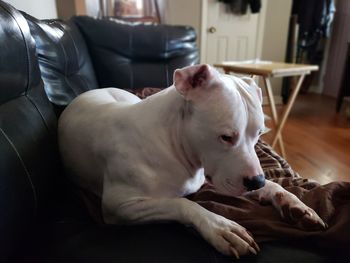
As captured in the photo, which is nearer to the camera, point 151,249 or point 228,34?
point 151,249

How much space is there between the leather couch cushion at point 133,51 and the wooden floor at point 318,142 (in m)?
1.27

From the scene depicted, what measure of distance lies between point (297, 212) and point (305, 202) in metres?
0.12

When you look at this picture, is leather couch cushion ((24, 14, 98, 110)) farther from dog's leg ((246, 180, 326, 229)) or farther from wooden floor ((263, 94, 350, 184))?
wooden floor ((263, 94, 350, 184))

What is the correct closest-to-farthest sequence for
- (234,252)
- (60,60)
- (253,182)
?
1. (234,252)
2. (253,182)
3. (60,60)

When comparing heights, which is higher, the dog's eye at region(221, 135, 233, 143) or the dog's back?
the dog's eye at region(221, 135, 233, 143)

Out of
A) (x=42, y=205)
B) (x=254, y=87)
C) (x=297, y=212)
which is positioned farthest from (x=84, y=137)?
(x=297, y=212)

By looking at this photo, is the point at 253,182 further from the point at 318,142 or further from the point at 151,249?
the point at 318,142

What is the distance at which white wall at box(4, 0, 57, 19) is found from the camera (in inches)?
64.4

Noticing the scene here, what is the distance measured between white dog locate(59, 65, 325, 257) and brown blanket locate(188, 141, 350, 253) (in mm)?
39

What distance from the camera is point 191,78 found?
90 centimetres

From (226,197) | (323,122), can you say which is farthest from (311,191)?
(323,122)

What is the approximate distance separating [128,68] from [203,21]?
2.31 meters

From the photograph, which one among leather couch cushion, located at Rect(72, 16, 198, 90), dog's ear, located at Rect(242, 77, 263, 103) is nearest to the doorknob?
leather couch cushion, located at Rect(72, 16, 198, 90)

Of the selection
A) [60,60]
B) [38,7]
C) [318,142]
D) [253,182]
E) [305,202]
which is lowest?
[318,142]
